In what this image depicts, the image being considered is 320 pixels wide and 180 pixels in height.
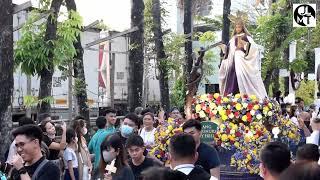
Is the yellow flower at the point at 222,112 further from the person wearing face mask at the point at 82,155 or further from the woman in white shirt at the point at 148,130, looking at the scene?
the person wearing face mask at the point at 82,155

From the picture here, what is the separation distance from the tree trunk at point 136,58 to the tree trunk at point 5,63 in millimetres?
6006

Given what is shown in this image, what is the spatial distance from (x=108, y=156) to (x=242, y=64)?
711 centimetres

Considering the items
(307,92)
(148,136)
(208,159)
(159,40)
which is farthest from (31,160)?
(307,92)

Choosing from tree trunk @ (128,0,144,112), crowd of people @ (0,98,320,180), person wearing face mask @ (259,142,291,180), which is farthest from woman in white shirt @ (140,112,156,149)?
tree trunk @ (128,0,144,112)

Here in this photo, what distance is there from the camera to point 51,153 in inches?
329

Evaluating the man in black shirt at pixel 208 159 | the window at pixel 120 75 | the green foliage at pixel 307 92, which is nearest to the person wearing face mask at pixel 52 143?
the man in black shirt at pixel 208 159

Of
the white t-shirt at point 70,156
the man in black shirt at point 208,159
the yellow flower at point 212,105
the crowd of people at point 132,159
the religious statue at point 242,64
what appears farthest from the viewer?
the religious statue at point 242,64

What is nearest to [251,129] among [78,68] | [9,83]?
[9,83]

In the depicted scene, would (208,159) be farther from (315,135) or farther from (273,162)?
(315,135)

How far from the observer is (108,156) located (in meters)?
5.91

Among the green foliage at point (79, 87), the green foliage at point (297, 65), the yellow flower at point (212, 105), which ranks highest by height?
the green foliage at point (297, 65)

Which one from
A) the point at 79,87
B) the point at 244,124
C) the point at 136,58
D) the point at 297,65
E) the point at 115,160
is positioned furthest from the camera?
the point at 297,65

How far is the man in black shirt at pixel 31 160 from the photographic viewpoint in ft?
16.2

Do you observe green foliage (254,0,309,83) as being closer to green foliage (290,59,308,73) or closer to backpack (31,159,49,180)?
green foliage (290,59,308,73)
